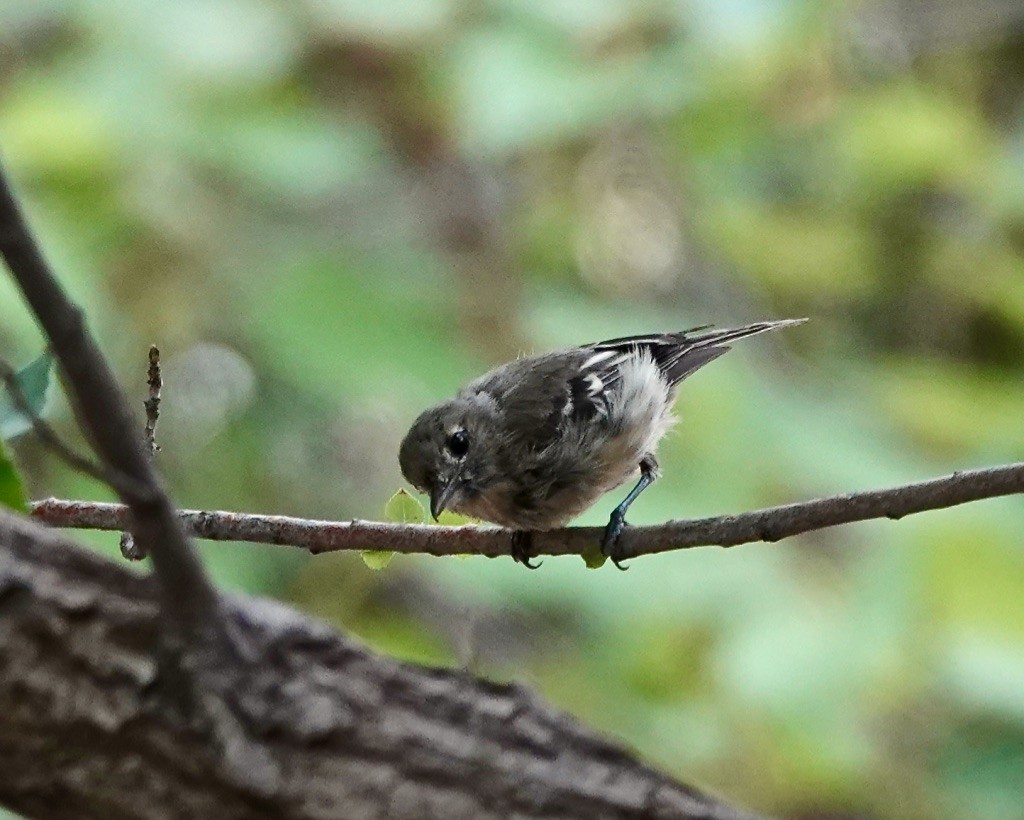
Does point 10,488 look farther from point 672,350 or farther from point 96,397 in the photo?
point 672,350

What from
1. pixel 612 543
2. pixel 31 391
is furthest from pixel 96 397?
pixel 612 543

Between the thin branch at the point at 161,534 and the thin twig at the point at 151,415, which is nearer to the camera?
the thin branch at the point at 161,534

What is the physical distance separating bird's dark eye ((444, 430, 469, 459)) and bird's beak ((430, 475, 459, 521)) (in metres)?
0.09

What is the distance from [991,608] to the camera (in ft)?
14.1

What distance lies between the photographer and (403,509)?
2637 millimetres

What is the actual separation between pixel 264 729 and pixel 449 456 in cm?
222

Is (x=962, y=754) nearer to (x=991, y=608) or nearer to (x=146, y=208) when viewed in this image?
(x=991, y=608)

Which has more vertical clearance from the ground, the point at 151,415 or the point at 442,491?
the point at 442,491

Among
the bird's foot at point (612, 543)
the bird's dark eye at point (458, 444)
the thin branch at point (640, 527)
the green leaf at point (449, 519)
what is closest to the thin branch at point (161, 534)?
the thin branch at point (640, 527)

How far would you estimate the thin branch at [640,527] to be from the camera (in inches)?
84.4

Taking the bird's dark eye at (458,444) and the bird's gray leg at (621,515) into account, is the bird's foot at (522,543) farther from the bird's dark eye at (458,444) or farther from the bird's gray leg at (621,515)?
the bird's dark eye at (458,444)

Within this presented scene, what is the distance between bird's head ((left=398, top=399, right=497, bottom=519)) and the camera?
366 centimetres

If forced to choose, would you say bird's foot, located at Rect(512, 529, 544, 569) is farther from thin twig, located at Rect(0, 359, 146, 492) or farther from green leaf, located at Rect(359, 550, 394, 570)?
thin twig, located at Rect(0, 359, 146, 492)

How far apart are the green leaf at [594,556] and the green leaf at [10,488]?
52.1 inches
